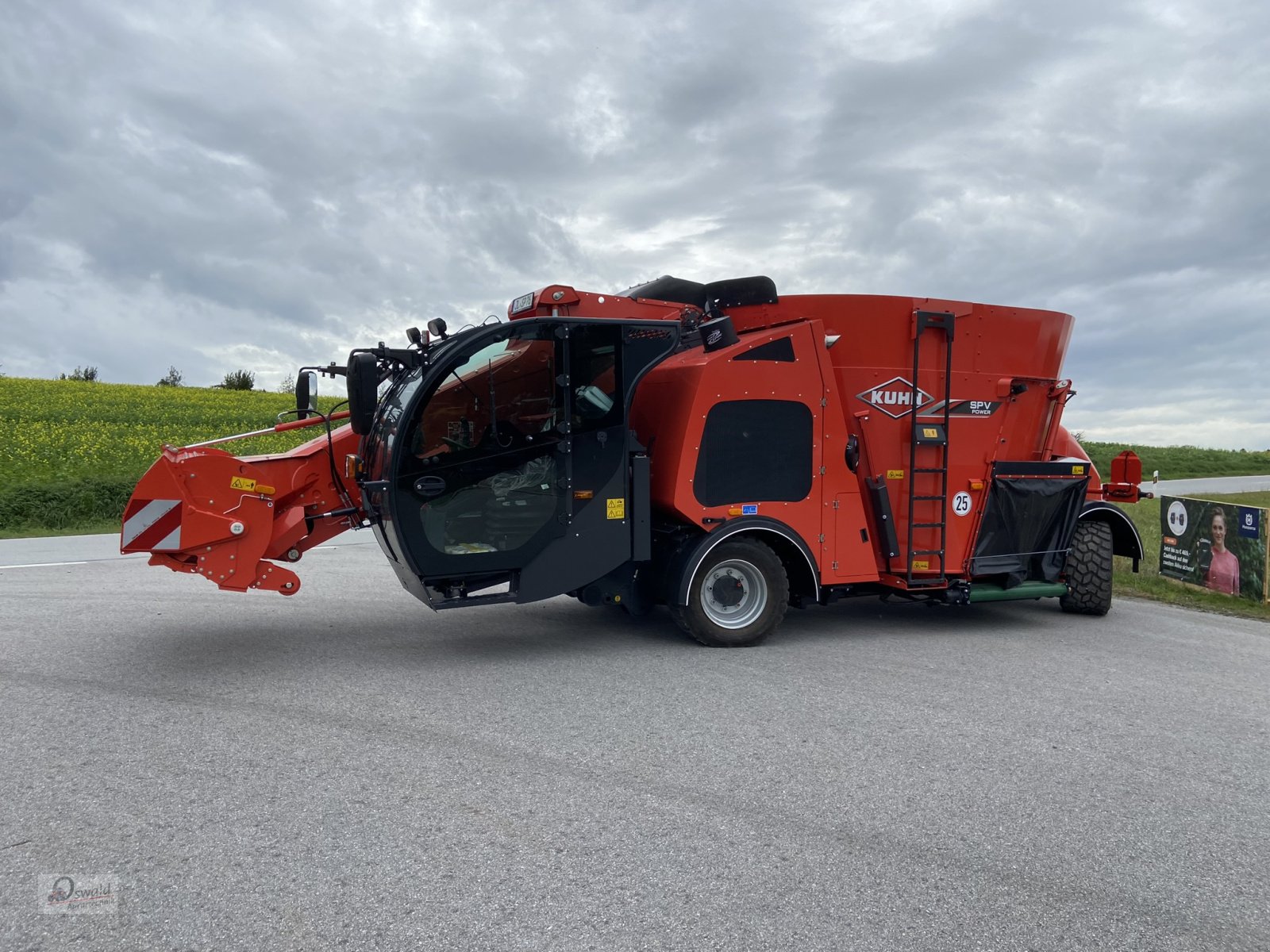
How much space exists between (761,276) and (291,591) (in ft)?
14.0

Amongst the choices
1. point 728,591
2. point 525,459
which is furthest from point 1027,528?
point 525,459

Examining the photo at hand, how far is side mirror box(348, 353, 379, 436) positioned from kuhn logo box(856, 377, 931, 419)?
3.81 m

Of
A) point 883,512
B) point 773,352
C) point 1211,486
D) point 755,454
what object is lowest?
point 883,512

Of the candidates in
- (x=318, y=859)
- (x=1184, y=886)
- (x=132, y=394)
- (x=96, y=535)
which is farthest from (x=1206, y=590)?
(x=132, y=394)

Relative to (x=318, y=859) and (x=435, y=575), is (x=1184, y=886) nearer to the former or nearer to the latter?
(x=318, y=859)

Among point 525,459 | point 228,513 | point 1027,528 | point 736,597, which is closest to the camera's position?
point 228,513

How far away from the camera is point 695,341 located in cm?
720

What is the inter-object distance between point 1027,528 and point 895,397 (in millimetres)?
1865

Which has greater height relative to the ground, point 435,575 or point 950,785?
point 435,575

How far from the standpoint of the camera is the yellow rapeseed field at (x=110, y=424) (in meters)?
18.3

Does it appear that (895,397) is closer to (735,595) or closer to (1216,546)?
(735,595)

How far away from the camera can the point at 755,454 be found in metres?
7.18

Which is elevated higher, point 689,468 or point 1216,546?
point 689,468

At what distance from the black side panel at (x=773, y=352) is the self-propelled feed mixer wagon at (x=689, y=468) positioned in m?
0.02
